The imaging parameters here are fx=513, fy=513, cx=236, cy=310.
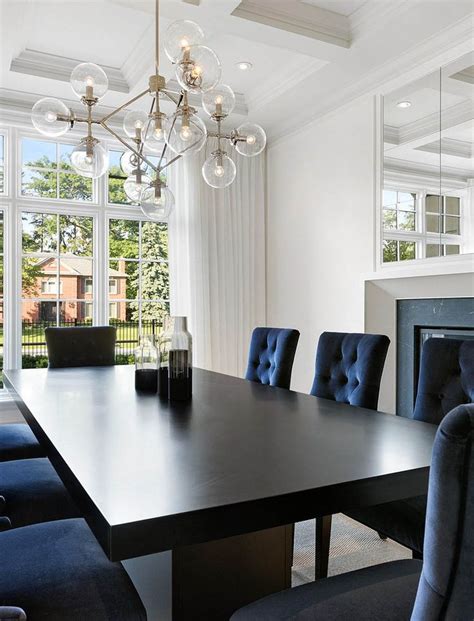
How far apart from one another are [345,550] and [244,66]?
3.26m

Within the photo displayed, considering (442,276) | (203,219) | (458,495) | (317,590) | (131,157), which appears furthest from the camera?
(203,219)

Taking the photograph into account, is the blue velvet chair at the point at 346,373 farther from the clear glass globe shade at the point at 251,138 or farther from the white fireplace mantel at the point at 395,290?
the white fireplace mantel at the point at 395,290

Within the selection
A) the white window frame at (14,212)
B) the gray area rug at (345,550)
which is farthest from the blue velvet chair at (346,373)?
the white window frame at (14,212)

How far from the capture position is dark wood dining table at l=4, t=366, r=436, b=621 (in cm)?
83

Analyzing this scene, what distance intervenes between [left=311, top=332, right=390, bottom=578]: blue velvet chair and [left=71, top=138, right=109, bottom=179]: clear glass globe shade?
1.30 m

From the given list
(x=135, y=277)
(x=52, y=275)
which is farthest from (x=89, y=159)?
(x=135, y=277)

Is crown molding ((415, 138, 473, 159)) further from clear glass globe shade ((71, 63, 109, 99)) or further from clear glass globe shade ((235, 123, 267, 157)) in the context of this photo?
clear glass globe shade ((71, 63, 109, 99))

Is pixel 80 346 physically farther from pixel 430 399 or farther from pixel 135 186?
pixel 430 399

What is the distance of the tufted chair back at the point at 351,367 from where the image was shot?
2.03 m

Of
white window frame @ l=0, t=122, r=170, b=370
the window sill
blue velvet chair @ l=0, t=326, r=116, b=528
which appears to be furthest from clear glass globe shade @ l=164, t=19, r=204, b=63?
white window frame @ l=0, t=122, r=170, b=370

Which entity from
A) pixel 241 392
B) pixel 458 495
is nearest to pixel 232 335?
pixel 241 392

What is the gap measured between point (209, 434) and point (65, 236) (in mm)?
3686

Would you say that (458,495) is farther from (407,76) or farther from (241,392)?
(407,76)

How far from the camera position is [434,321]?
3385mm
